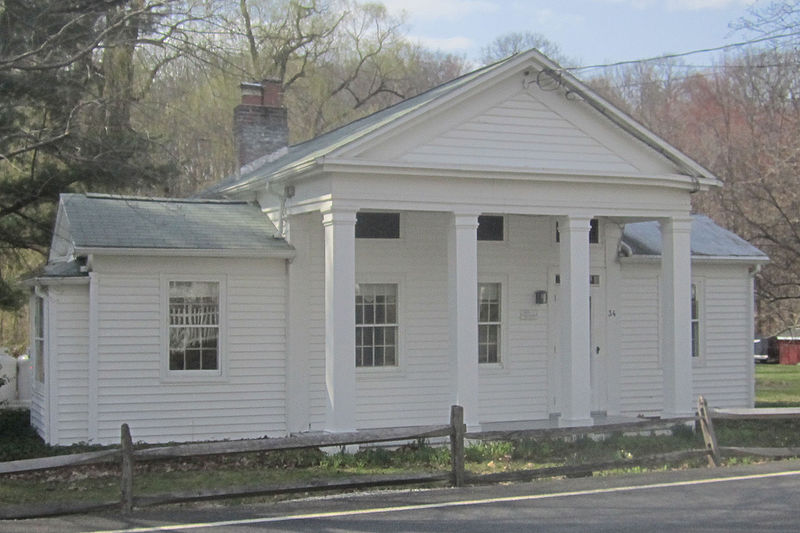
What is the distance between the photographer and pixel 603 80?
48.6 metres

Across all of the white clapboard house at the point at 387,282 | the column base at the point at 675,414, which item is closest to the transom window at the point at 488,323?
the white clapboard house at the point at 387,282

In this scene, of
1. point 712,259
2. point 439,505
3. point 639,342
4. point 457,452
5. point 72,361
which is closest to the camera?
point 439,505

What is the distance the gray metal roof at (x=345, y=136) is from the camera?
15641 mm

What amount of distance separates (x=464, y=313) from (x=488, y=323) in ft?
8.40

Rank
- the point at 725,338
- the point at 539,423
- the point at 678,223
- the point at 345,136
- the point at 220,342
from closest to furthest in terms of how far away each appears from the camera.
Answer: the point at 220,342 → the point at 345,136 → the point at 678,223 → the point at 539,423 → the point at 725,338

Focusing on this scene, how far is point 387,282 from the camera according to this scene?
17.7 metres

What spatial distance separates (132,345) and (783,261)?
21605 mm

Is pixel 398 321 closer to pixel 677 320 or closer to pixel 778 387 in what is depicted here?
pixel 677 320

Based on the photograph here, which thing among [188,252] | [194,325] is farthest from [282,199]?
[194,325]

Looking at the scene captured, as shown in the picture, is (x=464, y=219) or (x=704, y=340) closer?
(x=464, y=219)

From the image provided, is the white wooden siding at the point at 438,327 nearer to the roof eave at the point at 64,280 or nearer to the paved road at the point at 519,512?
the roof eave at the point at 64,280

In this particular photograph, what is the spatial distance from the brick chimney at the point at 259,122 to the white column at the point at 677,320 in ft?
28.1

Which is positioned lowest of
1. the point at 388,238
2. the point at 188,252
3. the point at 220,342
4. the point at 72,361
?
the point at 72,361

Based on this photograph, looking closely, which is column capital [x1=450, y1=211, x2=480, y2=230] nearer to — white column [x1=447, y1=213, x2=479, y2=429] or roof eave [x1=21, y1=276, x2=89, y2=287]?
white column [x1=447, y1=213, x2=479, y2=429]
